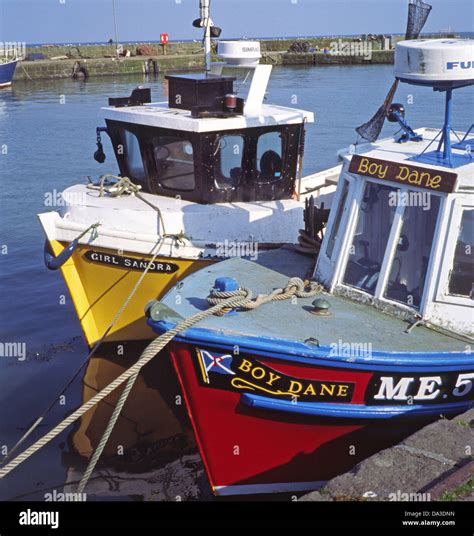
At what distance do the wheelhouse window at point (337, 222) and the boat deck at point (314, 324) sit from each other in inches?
23.1

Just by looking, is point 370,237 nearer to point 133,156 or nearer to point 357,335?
point 357,335

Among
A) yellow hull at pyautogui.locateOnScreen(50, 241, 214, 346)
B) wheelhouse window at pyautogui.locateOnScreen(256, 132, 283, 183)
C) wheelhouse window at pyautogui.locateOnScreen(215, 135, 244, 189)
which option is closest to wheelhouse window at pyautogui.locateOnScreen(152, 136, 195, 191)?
wheelhouse window at pyautogui.locateOnScreen(215, 135, 244, 189)

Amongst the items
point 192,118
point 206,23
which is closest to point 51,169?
point 206,23

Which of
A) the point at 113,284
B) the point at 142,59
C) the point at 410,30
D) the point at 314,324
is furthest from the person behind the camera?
the point at 142,59

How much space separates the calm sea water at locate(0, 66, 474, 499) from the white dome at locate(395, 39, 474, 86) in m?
6.20

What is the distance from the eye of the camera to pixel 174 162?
11625 millimetres

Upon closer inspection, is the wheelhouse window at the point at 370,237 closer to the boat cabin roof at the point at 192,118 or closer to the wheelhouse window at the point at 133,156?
the boat cabin roof at the point at 192,118

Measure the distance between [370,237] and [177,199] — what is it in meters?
4.44

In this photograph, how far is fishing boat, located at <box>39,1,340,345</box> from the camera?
10.8m

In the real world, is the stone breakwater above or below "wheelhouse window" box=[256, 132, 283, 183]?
below

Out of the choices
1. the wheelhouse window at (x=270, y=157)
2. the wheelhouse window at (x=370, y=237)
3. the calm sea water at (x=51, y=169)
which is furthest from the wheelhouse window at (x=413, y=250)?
the calm sea water at (x=51, y=169)

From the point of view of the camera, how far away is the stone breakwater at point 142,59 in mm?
56531

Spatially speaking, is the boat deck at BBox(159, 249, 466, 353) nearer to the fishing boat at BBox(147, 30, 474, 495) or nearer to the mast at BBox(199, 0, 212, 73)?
the fishing boat at BBox(147, 30, 474, 495)
